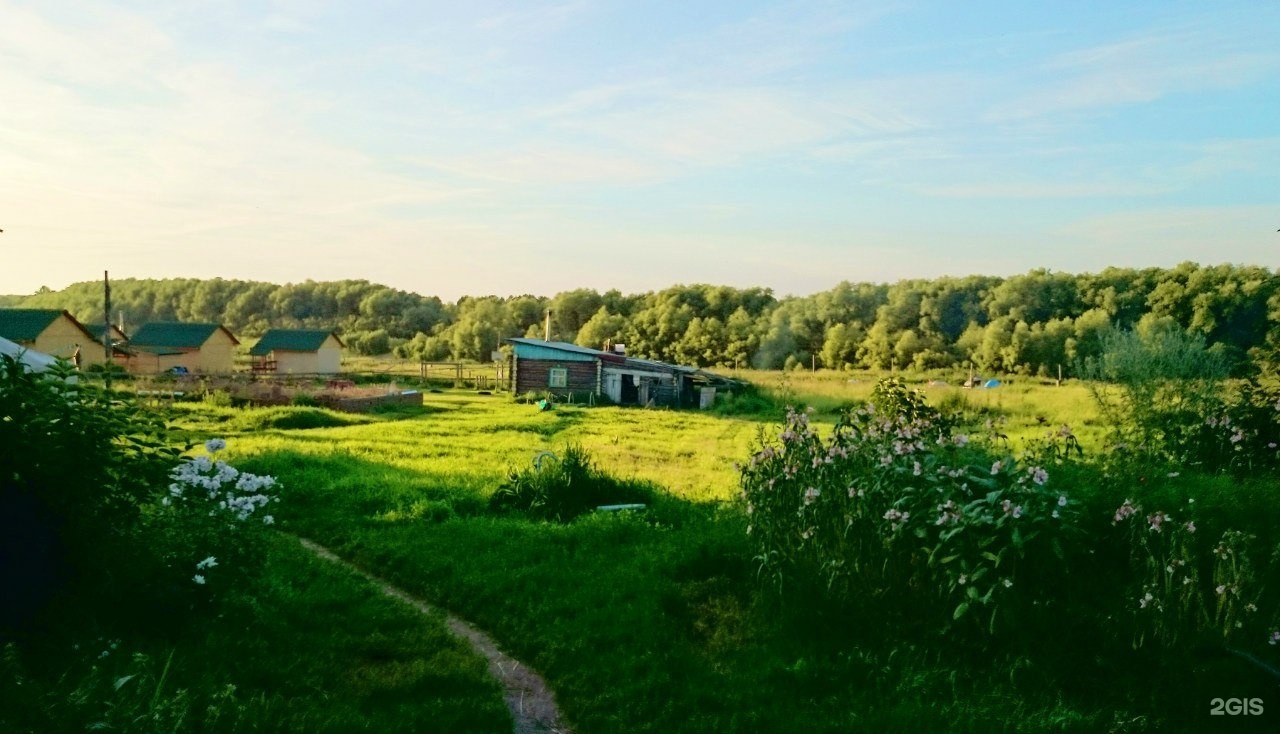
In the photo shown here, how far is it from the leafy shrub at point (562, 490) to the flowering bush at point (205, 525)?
3.75m

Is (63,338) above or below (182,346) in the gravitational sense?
above

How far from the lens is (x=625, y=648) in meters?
5.18

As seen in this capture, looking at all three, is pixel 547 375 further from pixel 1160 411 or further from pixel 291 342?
pixel 1160 411

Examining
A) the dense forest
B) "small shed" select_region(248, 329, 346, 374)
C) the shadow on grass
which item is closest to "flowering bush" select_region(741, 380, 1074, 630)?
the shadow on grass

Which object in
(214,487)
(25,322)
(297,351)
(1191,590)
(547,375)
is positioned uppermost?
(25,322)

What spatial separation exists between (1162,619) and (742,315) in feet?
212

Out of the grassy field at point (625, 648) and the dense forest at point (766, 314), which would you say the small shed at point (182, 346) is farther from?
the grassy field at point (625, 648)

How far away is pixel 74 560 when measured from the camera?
427cm

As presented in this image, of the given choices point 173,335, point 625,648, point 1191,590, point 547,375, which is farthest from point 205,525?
point 173,335

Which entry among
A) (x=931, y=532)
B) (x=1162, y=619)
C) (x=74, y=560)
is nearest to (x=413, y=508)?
(x=74, y=560)

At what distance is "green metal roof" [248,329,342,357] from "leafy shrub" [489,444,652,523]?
41183 mm

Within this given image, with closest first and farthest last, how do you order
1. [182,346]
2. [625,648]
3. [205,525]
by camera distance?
[625,648] < [205,525] < [182,346]

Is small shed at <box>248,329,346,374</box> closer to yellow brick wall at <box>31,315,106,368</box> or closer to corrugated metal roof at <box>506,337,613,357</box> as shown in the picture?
yellow brick wall at <box>31,315,106,368</box>

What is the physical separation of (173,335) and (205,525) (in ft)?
149
